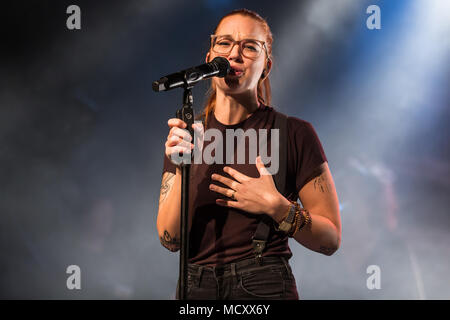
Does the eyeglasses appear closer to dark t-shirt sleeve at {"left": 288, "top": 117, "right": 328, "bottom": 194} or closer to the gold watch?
dark t-shirt sleeve at {"left": 288, "top": 117, "right": 328, "bottom": 194}

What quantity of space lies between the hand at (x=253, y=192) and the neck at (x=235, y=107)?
12.5 inches

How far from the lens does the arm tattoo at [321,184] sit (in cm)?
170

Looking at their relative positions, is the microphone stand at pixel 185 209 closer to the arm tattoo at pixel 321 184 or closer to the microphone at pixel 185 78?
the microphone at pixel 185 78

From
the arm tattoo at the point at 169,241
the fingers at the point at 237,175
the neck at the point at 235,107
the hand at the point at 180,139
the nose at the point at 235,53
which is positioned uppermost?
the nose at the point at 235,53

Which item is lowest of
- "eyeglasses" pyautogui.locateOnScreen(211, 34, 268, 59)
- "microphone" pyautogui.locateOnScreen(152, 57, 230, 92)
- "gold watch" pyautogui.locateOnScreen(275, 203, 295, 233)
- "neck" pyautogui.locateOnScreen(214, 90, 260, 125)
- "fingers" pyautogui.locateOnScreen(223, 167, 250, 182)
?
"gold watch" pyautogui.locateOnScreen(275, 203, 295, 233)

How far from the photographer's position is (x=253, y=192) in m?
1.55

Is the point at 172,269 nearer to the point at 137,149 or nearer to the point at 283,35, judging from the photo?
the point at 137,149

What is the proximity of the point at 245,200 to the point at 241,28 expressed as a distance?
2.29 feet

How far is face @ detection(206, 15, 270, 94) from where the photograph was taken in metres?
1.78

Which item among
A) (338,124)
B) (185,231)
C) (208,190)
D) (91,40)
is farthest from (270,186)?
(91,40)

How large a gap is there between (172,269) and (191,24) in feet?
6.15

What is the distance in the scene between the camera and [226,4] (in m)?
3.53

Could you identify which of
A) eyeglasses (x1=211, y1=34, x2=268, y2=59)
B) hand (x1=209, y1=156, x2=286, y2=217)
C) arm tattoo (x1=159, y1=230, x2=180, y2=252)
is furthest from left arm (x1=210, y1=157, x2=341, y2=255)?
eyeglasses (x1=211, y1=34, x2=268, y2=59)

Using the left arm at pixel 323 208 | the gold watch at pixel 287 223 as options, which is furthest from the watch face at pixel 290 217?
the left arm at pixel 323 208
